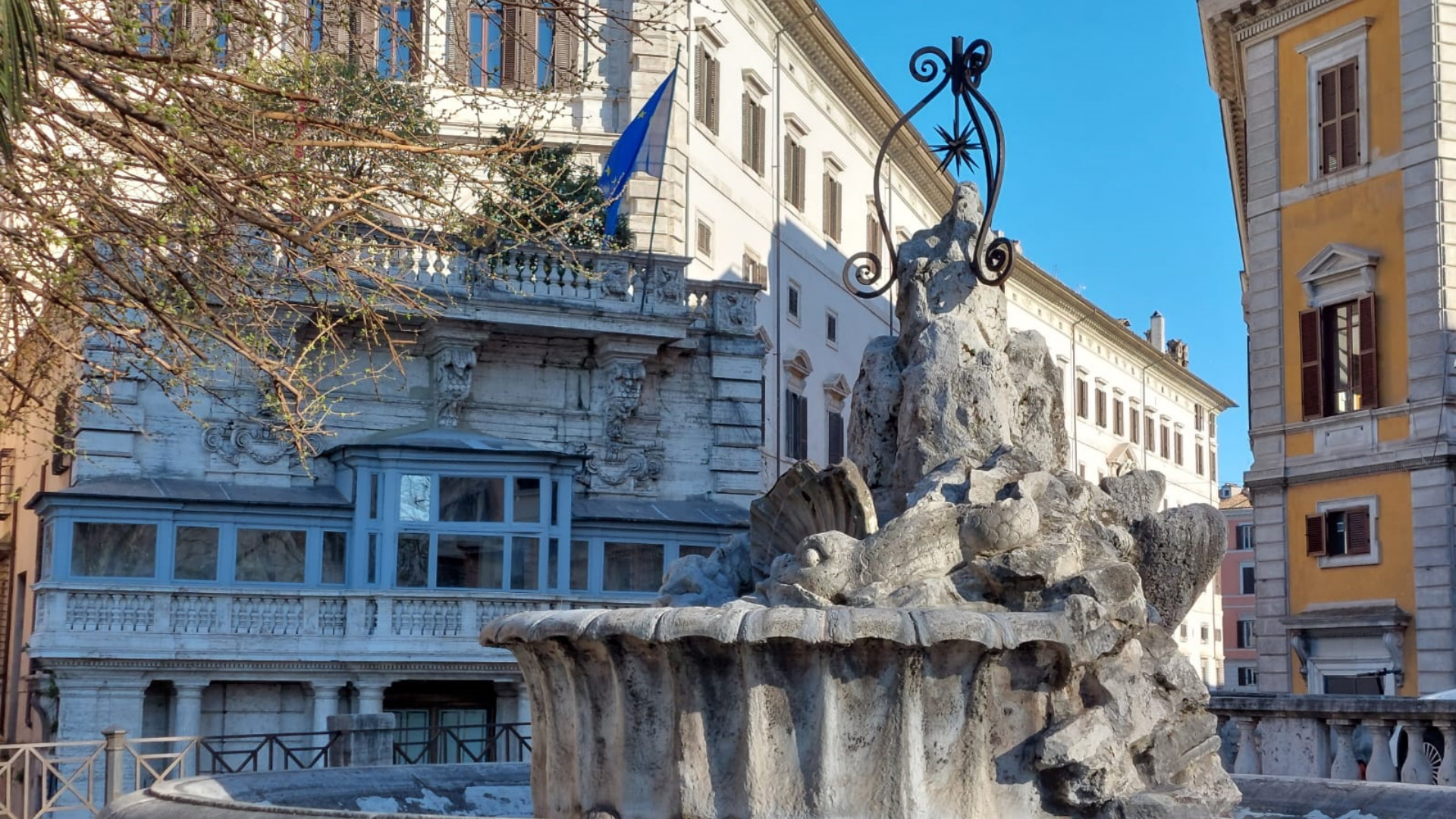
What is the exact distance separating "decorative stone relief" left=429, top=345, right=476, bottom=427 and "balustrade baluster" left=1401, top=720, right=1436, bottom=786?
15.4 m

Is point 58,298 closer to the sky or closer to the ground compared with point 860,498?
closer to the sky

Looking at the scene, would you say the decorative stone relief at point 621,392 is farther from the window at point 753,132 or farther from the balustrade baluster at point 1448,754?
the balustrade baluster at point 1448,754

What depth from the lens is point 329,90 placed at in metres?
12.2

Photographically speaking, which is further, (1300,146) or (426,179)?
(1300,146)

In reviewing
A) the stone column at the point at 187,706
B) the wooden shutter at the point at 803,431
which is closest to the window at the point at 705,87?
the wooden shutter at the point at 803,431

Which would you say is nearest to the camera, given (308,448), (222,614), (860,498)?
(860,498)

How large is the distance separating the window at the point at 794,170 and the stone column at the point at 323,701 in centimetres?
1678

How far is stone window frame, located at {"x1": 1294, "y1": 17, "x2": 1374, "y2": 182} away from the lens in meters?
25.2

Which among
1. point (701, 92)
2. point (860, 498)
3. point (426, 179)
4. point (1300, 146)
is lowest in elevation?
point (860, 498)

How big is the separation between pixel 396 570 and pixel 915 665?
56.5 ft

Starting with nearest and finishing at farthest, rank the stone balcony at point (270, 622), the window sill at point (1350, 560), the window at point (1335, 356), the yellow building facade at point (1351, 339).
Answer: the stone balcony at point (270, 622)
the yellow building facade at point (1351, 339)
the window sill at point (1350, 560)
the window at point (1335, 356)

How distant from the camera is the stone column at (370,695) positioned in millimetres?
22312

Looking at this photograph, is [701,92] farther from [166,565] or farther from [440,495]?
[166,565]

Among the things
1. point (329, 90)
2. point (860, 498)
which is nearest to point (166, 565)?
point (329, 90)
